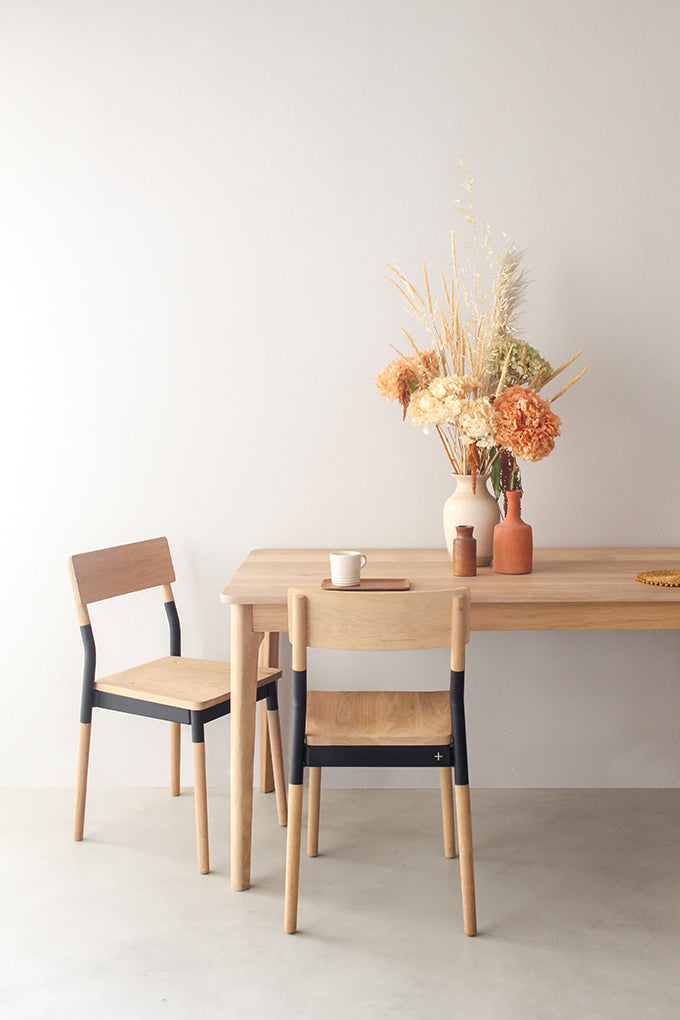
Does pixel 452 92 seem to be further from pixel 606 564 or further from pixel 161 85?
pixel 606 564

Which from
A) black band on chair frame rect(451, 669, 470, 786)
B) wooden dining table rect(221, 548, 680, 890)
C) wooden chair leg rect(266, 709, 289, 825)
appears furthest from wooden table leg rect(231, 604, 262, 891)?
black band on chair frame rect(451, 669, 470, 786)

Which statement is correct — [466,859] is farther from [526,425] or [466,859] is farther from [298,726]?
[526,425]

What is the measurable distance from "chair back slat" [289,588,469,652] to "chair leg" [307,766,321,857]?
2.04ft

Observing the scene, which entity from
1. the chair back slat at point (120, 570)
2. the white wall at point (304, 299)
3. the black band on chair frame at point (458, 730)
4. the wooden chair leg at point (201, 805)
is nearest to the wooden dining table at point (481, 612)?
the wooden chair leg at point (201, 805)

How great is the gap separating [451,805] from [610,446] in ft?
3.95

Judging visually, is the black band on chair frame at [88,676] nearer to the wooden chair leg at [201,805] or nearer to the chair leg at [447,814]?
the wooden chair leg at [201,805]

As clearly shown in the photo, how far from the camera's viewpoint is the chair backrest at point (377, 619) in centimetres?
191

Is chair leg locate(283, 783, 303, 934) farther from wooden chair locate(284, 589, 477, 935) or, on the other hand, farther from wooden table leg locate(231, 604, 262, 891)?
wooden table leg locate(231, 604, 262, 891)

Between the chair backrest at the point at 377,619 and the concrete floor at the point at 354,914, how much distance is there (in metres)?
0.67

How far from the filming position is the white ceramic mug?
225 centimetres

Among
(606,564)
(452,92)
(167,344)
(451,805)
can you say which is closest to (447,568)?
(606,564)

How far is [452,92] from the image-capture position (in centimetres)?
275

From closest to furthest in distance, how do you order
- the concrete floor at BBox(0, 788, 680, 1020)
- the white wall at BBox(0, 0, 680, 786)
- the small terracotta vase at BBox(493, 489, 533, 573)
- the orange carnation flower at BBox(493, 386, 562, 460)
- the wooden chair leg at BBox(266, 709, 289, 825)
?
the concrete floor at BBox(0, 788, 680, 1020) < the orange carnation flower at BBox(493, 386, 562, 460) < the small terracotta vase at BBox(493, 489, 533, 573) < the wooden chair leg at BBox(266, 709, 289, 825) < the white wall at BBox(0, 0, 680, 786)

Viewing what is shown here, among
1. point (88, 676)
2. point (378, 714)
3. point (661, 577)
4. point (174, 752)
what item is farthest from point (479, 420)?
point (174, 752)
